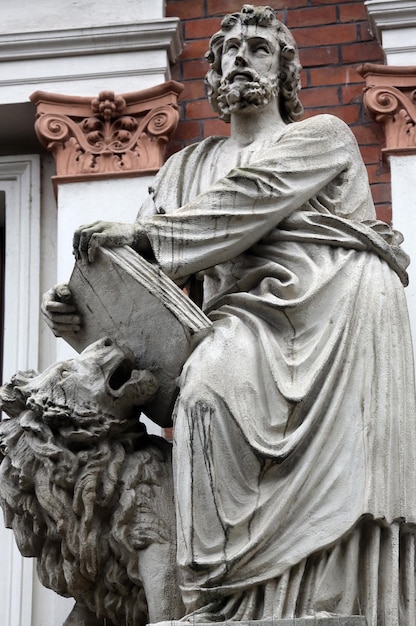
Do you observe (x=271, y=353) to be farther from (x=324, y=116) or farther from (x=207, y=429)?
(x=324, y=116)

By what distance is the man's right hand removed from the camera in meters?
6.77

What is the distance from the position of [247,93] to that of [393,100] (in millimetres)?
979

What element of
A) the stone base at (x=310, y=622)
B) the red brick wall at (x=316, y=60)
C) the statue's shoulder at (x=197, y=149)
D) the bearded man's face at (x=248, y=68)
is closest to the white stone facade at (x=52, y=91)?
the red brick wall at (x=316, y=60)

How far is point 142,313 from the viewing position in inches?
258

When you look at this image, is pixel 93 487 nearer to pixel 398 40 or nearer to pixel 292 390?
pixel 292 390

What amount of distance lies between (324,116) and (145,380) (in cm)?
103

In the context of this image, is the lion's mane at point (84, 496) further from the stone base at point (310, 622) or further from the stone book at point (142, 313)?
the stone base at point (310, 622)

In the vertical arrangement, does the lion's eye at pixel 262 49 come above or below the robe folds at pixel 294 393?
above

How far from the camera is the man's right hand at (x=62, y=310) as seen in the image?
6773mm

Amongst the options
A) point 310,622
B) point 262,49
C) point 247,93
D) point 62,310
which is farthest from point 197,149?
point 310,622

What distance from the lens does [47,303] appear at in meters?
6.79

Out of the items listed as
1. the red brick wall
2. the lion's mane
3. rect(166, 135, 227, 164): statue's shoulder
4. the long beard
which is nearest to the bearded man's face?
the long beard

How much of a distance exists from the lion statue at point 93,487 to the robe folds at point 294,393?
0.74ft

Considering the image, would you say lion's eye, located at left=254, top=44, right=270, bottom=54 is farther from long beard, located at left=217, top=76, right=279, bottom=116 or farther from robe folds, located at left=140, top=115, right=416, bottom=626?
robe folds, located at left=140, top=115, right=416, bottom=626
